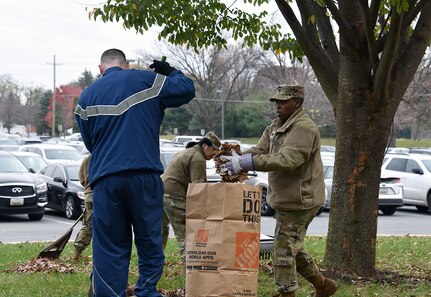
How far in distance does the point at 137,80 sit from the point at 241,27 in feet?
17.0

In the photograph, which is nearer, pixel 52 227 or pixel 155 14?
pixel 155 14

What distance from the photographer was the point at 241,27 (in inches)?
420

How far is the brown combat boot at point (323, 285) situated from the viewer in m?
6.91

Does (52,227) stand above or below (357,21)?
below

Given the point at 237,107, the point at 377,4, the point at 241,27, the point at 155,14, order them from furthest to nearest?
1. the point at 237,107
2. the point at 241,27
3. the point at 155,14
4. the point at 377,4


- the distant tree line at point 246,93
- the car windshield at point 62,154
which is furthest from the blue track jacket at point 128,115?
the distant tree line at point 246,93

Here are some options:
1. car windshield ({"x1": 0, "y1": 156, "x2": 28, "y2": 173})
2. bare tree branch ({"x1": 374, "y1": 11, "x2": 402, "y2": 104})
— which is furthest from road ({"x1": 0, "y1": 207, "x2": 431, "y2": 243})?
bare tree branch ({"x1": 374, "y1": 11, "x2": 402, "y2": 104})

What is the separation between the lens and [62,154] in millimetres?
27734

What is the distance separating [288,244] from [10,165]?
1451 cm

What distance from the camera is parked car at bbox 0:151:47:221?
18109 mm

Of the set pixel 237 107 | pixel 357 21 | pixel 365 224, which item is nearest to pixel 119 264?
pixel 365 224

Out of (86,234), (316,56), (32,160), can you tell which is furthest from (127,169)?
(32,160)

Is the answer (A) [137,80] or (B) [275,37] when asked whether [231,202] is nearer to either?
(A) [137,80]

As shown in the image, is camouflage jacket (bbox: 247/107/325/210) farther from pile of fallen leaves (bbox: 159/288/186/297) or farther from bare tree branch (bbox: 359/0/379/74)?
bare tree branch (bbox: 359/0/379/74)
